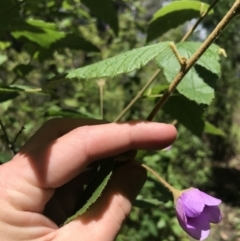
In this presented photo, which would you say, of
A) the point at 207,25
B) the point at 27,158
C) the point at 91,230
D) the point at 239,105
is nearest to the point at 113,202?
the point at 91,230

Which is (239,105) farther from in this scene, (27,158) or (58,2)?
(27,158)

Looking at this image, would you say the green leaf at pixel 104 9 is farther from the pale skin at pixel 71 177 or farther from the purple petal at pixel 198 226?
the purple petal at pixel 198 226

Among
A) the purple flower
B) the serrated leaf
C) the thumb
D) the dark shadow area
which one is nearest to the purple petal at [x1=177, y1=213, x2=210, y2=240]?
the purple flower

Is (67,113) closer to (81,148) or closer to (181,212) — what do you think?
(81,148)

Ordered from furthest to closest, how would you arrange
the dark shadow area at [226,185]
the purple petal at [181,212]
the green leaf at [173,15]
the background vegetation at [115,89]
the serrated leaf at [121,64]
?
the dark shadow area at [226,185]
the background vegetation at [115,89]
the green leaf at [173,15]
the purple petal at [181,212]
the serrated leaf at [121,64]

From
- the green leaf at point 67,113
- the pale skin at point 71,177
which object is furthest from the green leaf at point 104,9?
the pale skin at point 71,177

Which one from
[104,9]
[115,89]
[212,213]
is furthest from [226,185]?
[212,213]
